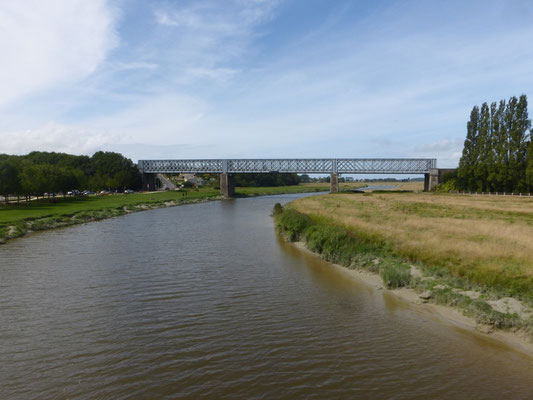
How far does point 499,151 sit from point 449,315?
89.5 m

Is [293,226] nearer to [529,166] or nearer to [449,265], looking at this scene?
[449,265]

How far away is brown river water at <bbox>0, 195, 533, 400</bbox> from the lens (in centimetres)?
1033

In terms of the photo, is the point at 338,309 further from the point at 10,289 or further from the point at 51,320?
the point at 10,289

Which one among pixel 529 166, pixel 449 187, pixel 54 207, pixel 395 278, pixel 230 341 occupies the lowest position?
pixel 230 341

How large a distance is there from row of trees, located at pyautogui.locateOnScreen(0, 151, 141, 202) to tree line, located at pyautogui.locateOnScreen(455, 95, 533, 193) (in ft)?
335

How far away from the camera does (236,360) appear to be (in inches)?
464

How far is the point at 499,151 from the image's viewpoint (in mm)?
88188

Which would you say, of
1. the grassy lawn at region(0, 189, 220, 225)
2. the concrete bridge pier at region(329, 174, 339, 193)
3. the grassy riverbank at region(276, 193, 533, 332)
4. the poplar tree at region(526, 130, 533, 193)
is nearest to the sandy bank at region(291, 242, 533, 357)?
the grassy riverbank at region(276, 193, 533, 332)

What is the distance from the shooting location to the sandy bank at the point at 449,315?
41.3 ft

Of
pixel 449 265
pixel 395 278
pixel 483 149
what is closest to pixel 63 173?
pixel 395 278

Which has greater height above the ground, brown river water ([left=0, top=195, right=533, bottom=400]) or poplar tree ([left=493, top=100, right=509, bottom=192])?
poplar tree ([left=493, top=100, right=509, bottom=192])

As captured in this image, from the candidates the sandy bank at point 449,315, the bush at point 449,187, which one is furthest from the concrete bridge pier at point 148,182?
the sandy bank at point 449,315

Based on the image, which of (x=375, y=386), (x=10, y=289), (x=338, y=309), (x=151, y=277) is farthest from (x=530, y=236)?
(x=10, y=289)

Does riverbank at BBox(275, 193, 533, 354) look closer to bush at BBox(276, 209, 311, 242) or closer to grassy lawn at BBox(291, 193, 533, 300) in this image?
grassy lawn at BBox(291, 193, 533, 300)
